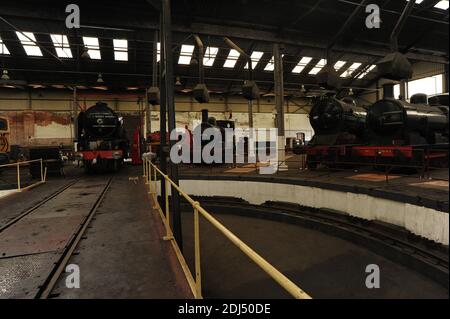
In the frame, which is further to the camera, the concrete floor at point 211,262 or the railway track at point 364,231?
the railway track at point 364,231

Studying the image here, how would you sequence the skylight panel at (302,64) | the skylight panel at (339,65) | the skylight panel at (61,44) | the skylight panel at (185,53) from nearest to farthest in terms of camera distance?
1. the skylight panel at (61,44)
2. the skylight panel at (185,53)
3. the skylight panel at (302,64)
4. the skylight panel at (339,65)

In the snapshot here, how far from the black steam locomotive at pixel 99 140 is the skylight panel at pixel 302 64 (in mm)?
15770

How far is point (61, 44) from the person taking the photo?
16844mm

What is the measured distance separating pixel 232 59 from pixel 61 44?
36.7 feet

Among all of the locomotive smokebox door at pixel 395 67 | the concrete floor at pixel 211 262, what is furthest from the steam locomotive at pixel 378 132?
the concrete floor at pixel 211 262

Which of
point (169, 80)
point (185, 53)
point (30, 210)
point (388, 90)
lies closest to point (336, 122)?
point (388, 90)

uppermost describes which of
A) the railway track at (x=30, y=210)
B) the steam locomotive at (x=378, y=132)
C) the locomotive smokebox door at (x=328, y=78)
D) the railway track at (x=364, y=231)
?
the locomotive smokebox door at (x=328, y=78)

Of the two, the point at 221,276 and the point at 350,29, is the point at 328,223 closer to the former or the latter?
the point at 221,276

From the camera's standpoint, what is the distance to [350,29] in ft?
48.5

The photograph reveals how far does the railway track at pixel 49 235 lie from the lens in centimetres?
303

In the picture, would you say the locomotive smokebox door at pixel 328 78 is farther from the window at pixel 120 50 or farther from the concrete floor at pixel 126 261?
the window at pixel 120 50

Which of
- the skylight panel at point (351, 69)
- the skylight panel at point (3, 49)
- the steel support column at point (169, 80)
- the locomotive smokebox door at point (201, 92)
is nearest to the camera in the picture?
the steel support column at point (169, 80)

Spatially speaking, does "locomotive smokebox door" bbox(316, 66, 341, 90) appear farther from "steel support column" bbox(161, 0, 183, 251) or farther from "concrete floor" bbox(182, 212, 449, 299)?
"steel support column" bbox(161, 0, 183, 251)
